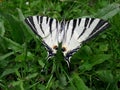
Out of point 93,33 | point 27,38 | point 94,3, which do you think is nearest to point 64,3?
point 94,3

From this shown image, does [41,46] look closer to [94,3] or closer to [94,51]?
[94,51]

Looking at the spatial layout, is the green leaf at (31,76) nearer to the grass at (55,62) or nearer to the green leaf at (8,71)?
the grass at (55,62)

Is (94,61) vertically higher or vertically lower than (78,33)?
lower

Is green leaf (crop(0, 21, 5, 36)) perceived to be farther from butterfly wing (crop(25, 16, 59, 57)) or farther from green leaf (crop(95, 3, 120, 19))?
green leaf (crop(95, 3, 120, 19))

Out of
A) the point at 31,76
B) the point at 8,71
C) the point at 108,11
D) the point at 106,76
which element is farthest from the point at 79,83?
the point at 108,11

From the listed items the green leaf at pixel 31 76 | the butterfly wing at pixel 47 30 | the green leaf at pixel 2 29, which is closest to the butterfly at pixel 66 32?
the butterfly wing at pixel 47 30

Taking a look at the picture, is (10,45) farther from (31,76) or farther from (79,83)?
(79,83)
